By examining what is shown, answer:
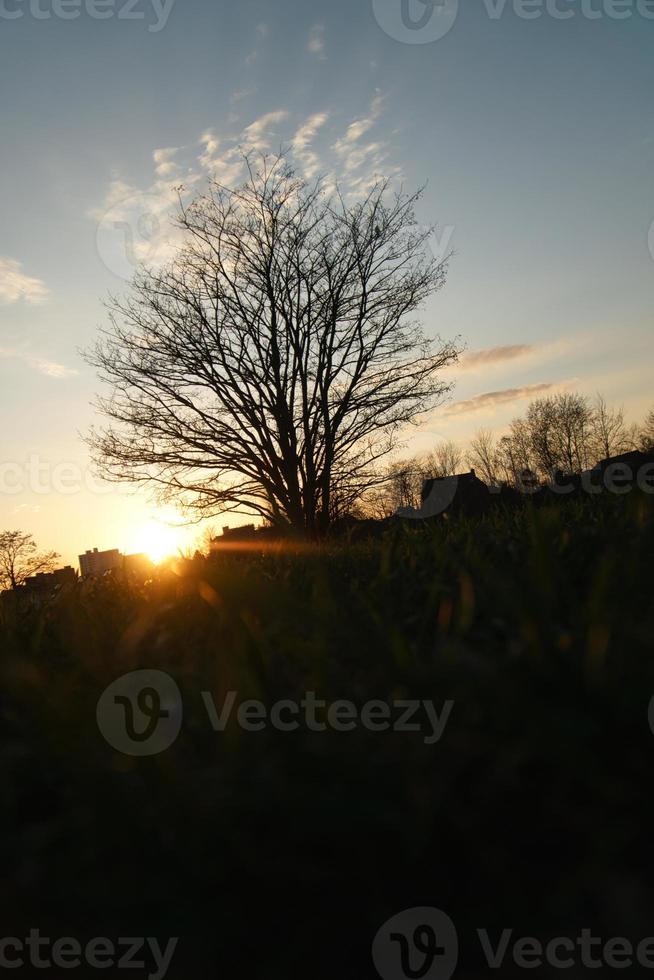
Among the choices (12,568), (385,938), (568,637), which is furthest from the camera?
(12,568)

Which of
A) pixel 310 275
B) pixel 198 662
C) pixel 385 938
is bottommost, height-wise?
pixel 385 938

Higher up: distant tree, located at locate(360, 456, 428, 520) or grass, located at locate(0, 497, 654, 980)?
distant tree, located at locate(360, 456, 428, 520)

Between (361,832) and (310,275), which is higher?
(310,275)

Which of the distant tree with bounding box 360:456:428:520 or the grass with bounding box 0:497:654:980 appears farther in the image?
the distant tree with bounding box 360:456:428:520

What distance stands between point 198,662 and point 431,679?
0.77 meters

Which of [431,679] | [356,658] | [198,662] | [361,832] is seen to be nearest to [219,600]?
[198,662]

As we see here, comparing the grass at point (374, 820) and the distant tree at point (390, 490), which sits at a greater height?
the distant tree at point (390, 490)

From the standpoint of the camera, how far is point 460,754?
0.88 m

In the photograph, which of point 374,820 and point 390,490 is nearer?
point 374,820

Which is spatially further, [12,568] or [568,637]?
[12,568]

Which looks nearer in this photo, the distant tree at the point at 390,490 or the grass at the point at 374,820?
the grass at the point at 374,820

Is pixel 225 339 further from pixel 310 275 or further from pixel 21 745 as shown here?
pixel 21 745

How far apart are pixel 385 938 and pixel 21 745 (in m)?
0.95

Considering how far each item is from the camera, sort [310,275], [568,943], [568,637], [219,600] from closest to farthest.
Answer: [568,943], [568,637], [219,600], [310,275]
